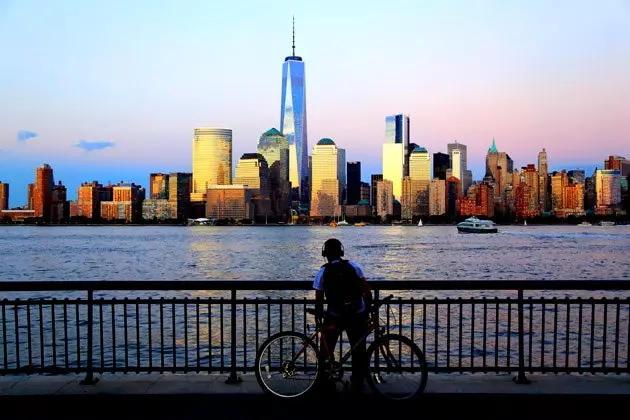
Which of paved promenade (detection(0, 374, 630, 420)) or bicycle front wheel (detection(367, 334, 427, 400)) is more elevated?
bicycle front wheel (detection(367, 334, 427, 400))

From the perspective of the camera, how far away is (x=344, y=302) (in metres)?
8.63

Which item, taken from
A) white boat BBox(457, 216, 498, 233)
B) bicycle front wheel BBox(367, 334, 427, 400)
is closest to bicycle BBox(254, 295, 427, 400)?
bicycle front wheel BBox(367, 334, 427, 400)

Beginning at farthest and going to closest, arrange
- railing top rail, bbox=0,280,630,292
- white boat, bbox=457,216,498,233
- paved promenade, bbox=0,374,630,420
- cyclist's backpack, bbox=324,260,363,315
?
1. white boat, bbox=457,216,498,233
2. railing top rail, bbox=0,280,630,292
3. cyclist's backpack, bbox=324,260,363,315
4. paved promenade, bbox=0,374,630,420

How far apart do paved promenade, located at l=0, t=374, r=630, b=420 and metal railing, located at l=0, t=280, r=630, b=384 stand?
0.31 meters

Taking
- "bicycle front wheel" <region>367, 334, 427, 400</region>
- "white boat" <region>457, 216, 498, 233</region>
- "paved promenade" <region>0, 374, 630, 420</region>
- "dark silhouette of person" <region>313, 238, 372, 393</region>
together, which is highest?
"dark silhouette of person" <region>313, 238, 372, 393</region>

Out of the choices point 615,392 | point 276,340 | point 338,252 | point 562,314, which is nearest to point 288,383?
point 276,340

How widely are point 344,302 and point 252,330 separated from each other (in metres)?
18.7

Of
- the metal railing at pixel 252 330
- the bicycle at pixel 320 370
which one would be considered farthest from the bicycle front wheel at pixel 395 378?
the metal railing at pixel 252 330

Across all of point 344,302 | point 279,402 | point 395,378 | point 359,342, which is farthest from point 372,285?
point 279,402

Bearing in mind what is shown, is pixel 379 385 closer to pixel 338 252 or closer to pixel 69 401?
pixel 338 252

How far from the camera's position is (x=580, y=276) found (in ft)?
189

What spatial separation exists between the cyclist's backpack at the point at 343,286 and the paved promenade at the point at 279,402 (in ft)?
3.75

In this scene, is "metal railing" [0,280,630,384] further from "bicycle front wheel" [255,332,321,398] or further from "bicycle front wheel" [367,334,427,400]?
"bicycle front wheel" [367,334,427,400]

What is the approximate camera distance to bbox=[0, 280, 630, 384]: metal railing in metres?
9.38
